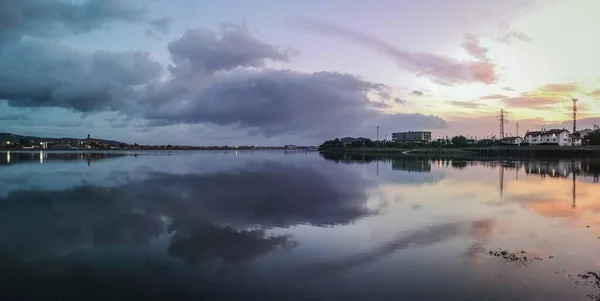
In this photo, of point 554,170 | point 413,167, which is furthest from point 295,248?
point 554,170

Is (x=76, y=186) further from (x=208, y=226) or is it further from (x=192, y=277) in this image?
(x=192, y=277)

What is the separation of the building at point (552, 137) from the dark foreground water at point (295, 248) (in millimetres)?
123618

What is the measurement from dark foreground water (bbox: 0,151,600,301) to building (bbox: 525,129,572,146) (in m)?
124

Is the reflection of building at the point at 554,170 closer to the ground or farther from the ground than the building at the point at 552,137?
closer to the ground

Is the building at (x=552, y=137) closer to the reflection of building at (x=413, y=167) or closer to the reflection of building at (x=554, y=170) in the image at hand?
the reflection of building at (x=554, y=170)

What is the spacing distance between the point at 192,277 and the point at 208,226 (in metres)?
7.53

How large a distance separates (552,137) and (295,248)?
15043cm

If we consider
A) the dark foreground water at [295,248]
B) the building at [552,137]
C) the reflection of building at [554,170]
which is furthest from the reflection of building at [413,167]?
the building at [552,137]

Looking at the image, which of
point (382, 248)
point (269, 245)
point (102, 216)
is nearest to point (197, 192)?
point (102, 216)

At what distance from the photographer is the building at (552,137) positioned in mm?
133500

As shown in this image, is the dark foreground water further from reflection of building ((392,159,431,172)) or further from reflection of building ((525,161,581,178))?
reflection of building ((392,159,431,172))

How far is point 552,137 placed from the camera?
449 ft

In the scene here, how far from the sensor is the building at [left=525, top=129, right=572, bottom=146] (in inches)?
5256

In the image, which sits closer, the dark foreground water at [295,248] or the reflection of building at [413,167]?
the dark foreground water at [295,248]
